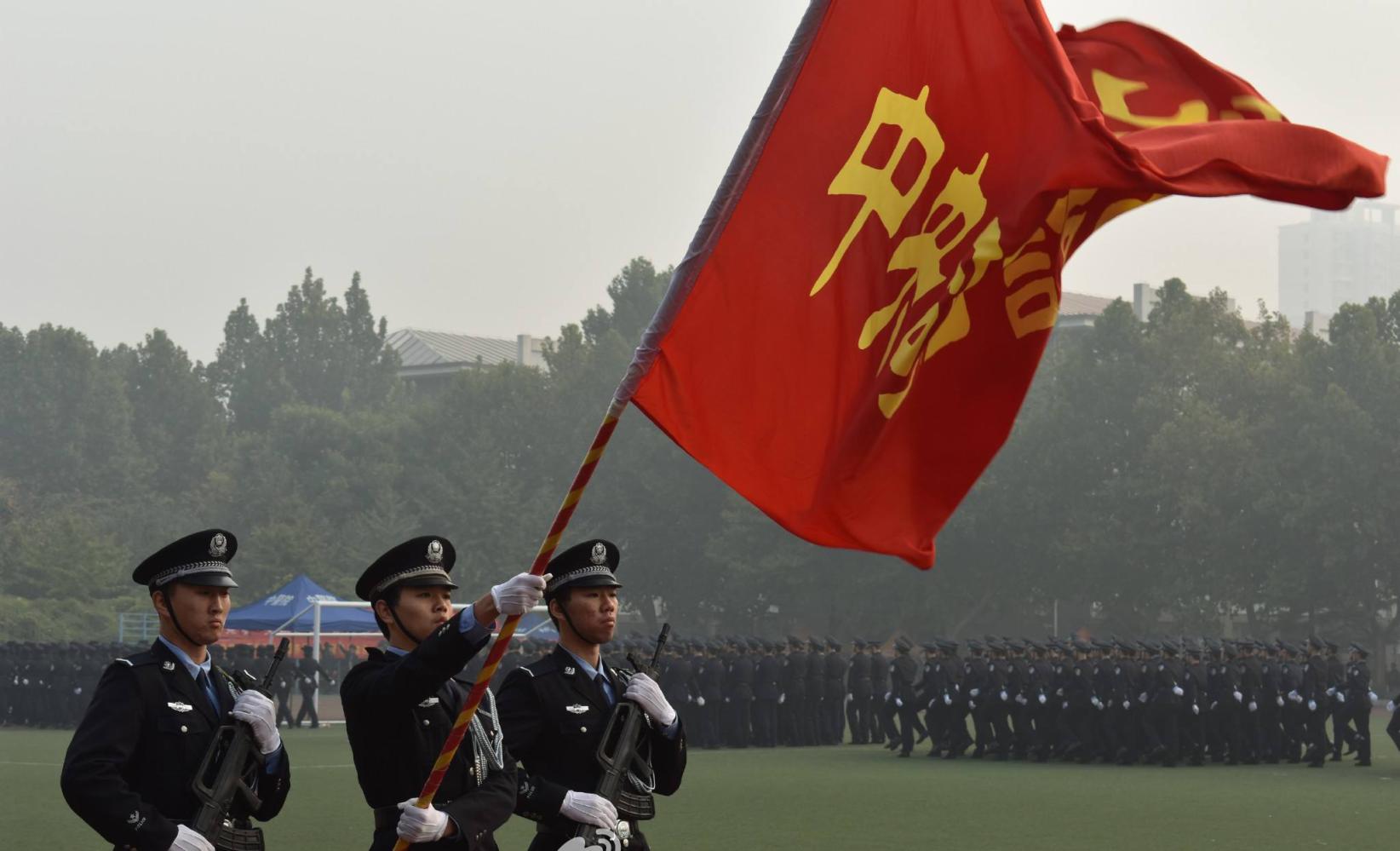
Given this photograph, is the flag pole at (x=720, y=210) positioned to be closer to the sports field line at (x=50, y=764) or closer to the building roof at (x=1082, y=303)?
the sports field line at (x=50, y=764)

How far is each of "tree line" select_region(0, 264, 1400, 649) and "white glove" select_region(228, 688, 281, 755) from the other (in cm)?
4286

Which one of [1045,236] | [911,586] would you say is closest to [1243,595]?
[911,586]

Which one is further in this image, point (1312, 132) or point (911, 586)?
point (911, 586)

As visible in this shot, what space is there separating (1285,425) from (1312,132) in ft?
146

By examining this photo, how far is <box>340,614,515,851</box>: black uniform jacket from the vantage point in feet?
19.0

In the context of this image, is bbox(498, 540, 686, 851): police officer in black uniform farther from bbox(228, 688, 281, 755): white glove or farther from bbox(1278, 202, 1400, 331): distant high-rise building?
bbox(1278, 202, 1400, 331): distant high-rise building

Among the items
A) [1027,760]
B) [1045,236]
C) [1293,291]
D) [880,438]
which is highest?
[1293,291]

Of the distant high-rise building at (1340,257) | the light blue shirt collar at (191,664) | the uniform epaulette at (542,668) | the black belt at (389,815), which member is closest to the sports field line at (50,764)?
the uniform epaulette at (542,668)

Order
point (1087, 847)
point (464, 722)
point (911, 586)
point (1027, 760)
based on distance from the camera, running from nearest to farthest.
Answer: point (464, 722)
point (1087, 847)
point (1027, 760)
point (911, 586)

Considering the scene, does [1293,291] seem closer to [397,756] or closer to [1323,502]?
[1323,502]

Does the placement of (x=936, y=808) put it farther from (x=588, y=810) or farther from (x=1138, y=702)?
(x=588, y=810)

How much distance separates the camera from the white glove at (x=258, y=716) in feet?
19.9

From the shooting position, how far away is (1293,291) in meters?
191

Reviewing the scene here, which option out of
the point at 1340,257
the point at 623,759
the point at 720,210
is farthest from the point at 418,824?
the point at 1340,257
